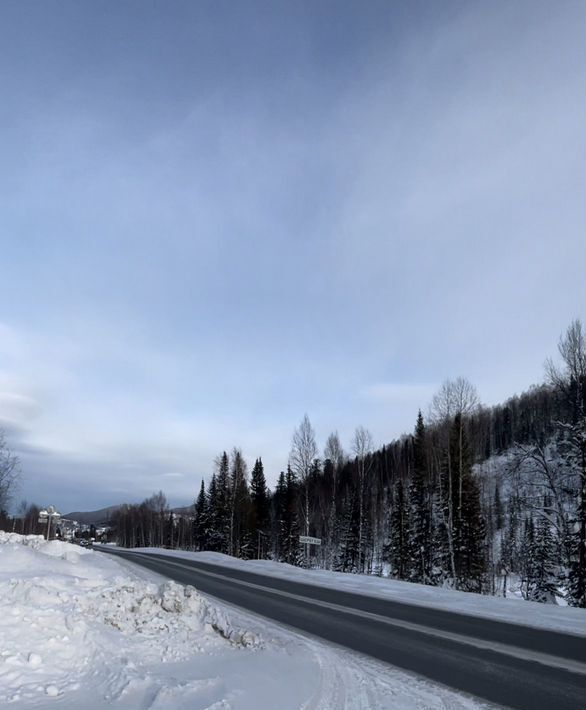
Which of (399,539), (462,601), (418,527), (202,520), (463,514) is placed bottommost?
(202,520)

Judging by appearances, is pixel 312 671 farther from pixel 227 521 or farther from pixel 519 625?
pixel 227 521

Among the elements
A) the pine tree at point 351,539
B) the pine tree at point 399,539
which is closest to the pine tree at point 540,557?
the pine tree at point 399,539

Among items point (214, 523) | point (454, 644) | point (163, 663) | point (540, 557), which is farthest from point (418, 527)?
point (163, 663)

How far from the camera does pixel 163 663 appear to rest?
691 cm

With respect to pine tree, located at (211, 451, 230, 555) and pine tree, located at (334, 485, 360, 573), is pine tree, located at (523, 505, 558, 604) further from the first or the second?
pine tree, located at (211, 451, 230, 555)

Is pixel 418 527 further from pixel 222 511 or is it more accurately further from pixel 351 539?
pixel 222 511

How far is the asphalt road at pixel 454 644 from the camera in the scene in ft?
20.4

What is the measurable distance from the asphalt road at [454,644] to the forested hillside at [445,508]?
13.5m

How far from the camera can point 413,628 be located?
1052 centimetres

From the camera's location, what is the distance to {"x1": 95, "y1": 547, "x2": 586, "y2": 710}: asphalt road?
6.23m

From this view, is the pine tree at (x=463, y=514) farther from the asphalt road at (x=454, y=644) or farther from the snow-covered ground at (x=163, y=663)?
the snow-covered ground at (x=163, y=663)

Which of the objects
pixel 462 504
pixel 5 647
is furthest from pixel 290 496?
pixel 5 647

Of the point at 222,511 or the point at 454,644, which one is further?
the point at 222,511

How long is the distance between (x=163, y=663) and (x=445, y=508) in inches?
1216
